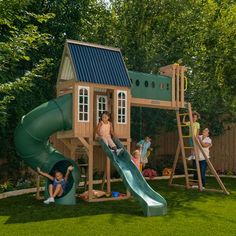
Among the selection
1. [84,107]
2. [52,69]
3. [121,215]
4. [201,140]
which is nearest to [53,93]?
[52,69]

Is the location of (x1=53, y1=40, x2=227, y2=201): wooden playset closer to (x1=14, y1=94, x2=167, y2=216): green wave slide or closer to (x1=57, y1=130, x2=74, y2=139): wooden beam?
(x1=57, y1=130, x2=74, y2=139): wooden beam

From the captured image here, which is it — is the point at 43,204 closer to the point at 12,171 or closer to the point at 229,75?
the point at 12,171

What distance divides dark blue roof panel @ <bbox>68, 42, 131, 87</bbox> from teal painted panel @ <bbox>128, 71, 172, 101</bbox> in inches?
25.8

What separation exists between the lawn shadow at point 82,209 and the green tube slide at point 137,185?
8.6 inches

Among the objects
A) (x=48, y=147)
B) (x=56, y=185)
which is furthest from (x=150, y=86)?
(x=56, y=185)

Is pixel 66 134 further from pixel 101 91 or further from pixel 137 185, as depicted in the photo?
pixel 137 185

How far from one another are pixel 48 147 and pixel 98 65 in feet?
7.71

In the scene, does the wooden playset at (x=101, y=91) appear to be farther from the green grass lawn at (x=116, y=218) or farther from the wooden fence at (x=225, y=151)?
the wooden fence at (x=225, y=151)

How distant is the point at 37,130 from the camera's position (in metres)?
9.60

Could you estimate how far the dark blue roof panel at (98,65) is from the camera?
32.9 ft

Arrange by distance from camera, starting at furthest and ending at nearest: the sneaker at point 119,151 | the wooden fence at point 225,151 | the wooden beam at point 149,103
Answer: the wooden fence at point 225,151 < the wooden beam at point 149,103 < the sneaker at point 119,151

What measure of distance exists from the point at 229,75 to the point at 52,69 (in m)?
8.47

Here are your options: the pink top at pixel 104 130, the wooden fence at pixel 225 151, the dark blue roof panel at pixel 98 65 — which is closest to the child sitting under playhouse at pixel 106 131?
the pink top at pixel 104 130

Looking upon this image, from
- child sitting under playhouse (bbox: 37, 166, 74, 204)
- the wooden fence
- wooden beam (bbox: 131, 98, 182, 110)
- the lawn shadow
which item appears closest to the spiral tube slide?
child sitting under playhouse (bbox: 37, 166, 74, 204)
